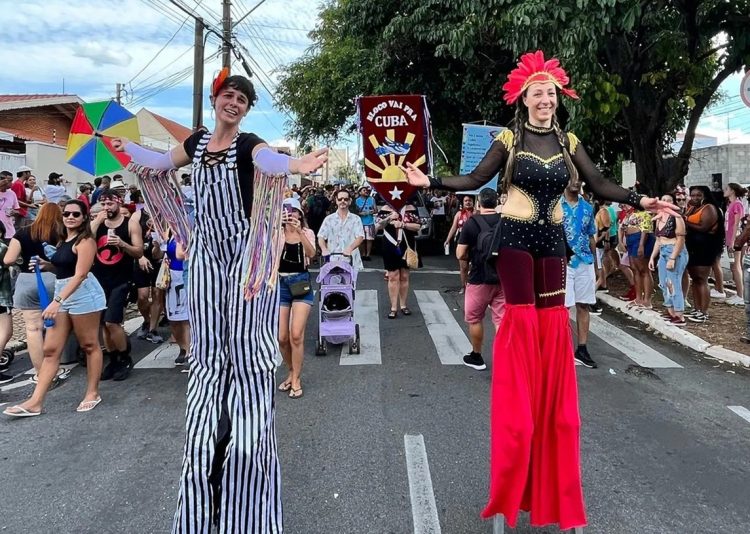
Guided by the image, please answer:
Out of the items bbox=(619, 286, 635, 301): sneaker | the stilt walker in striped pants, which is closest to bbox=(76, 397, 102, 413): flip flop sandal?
the stilt walker in striped pants

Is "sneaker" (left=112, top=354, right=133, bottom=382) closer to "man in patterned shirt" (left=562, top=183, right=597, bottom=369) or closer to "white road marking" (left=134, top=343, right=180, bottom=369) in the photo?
"white road marking" (left=134, top=343, right=180, bottom=369)

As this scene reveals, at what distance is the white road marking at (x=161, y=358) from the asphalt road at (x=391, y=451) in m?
0.07

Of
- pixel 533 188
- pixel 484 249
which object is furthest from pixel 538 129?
pixel 484 249

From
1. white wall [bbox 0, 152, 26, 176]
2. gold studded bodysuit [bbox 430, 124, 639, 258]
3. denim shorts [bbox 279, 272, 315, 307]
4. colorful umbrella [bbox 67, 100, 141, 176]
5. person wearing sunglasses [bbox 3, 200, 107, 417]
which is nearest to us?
A: gold studded bodysuit [bbox 430, 124, 639, 258]

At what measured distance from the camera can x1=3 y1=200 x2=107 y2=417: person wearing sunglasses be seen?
462 cm

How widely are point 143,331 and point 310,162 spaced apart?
5996 millimetres

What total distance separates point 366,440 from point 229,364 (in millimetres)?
1859

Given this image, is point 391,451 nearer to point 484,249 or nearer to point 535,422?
point 535,422

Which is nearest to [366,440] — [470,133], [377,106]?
Result: [377,106]

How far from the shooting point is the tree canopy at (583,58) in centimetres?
746

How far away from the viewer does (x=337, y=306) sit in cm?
686

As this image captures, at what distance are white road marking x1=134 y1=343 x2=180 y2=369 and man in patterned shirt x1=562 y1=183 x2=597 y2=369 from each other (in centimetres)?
426

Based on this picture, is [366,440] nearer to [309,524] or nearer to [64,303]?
[309,524]

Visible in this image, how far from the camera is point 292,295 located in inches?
206
